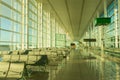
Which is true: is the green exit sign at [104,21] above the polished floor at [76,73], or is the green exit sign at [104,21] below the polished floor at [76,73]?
above

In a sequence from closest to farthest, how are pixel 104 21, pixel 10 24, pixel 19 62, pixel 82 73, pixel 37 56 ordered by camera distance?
pixel 19 62, pixel 82 73, pixel 37 56, pixel 10 24, pixel 104 21

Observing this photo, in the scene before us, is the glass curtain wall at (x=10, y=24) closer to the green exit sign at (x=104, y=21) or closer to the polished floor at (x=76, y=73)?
the polished floor at (x=76, y=73)

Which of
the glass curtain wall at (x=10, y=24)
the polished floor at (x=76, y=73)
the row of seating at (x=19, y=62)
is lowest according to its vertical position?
the polished floor at (x=76, y=73)

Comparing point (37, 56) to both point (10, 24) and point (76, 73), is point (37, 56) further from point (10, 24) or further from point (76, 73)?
point (10, 24)

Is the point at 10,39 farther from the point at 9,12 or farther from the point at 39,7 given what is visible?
the point at 39,7

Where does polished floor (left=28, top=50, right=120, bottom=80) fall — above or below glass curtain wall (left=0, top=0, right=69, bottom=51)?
below

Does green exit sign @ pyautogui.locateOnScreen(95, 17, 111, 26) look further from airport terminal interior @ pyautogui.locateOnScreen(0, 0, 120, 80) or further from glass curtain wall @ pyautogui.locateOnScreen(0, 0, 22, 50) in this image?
glass curtain wall @ pyautogui.locateOnScreen(0, 0, 22, 50)

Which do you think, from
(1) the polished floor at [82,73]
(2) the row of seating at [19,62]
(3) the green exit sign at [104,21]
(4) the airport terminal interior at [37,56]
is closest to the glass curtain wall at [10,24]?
(4) the airport terminal interior at [37,56]

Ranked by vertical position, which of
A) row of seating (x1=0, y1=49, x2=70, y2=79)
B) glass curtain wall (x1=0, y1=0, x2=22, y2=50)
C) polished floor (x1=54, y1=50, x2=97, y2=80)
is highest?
glass curtain wall (x1=0, y1=0, x2=22, y2=50)

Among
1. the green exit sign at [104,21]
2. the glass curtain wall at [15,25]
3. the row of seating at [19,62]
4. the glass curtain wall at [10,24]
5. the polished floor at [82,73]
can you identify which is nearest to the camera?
the row of seating at [19,62]

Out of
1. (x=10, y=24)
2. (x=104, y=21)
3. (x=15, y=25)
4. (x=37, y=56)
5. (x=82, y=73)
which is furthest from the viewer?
(x=15, y=25)

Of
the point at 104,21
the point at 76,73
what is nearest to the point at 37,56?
the point at 76,73

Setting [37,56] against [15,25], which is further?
[15,25]

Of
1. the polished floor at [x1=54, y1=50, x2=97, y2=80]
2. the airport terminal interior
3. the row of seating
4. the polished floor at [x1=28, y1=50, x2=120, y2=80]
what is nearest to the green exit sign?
the airport terminal interior
